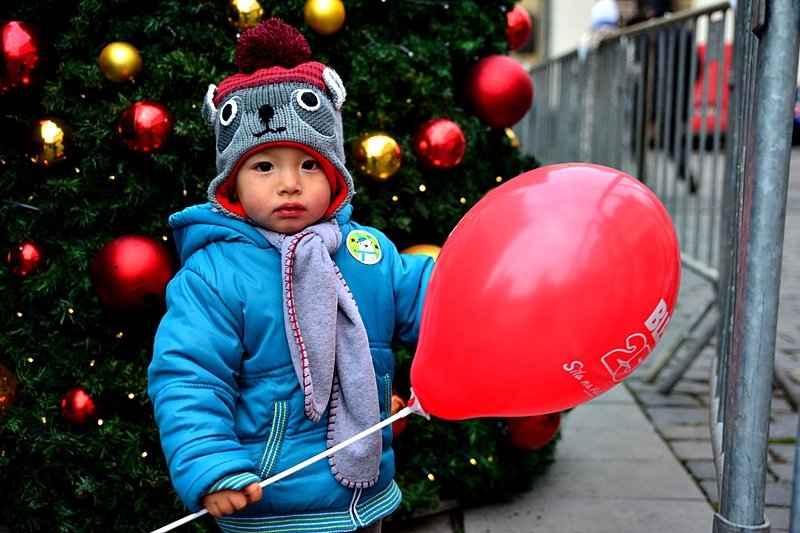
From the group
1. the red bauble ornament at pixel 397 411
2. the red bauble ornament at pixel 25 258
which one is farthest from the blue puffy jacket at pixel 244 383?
the red bauble ornament at pixel 25 258

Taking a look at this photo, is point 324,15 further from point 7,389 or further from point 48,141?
point 7,389

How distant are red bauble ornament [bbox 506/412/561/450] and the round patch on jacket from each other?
3.75ft

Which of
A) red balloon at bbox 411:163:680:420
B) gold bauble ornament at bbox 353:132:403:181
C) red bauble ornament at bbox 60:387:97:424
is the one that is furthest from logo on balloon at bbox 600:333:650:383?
red bauble ornament at bbox 60:387:97:424

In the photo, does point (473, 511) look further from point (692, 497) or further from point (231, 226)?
point (231, 226)

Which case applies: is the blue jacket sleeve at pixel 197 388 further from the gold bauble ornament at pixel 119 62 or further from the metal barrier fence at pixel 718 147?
the metal barrier fence at pixel 718 147

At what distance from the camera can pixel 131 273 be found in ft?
8.09

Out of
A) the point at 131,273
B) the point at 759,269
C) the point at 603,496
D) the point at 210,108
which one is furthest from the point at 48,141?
the point at 603,496

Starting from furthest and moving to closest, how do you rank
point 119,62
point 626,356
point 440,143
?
point 440,143
point 119,62
point 626,356

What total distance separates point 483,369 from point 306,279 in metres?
0.40

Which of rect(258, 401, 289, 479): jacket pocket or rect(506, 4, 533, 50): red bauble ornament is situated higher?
rect(506, 4, 533, 50): red bauble ornament

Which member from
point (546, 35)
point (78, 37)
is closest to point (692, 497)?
point (78, 37)

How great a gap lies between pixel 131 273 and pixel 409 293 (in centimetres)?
83

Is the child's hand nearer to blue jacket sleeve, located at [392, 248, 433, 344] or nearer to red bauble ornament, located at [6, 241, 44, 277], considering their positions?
blue jacket sleeve, located at [392, 248, 433, 344]

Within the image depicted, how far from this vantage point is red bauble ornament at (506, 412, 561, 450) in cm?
299
